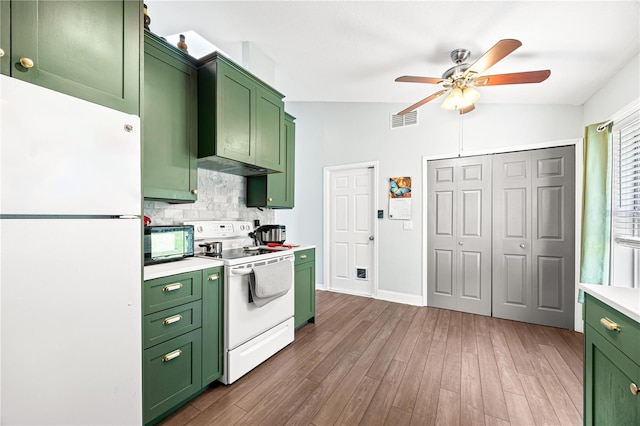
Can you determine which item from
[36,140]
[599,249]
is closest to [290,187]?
[36,140]

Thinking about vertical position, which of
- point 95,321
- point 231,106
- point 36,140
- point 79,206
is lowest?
point 95,321

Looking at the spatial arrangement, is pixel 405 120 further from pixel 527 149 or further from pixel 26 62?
pixel 26 62

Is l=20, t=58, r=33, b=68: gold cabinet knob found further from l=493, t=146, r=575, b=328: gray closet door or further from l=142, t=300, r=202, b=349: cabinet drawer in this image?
l=493, t=146, r=575, b=328: gray closet door

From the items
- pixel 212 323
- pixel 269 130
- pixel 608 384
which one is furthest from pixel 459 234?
pixel 212 323

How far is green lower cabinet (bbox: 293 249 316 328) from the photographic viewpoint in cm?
267

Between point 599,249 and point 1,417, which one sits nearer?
point 1,417

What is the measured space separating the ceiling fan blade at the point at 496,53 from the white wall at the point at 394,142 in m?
1.50

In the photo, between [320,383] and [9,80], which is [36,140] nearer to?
[9,80]

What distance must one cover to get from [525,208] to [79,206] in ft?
12.5

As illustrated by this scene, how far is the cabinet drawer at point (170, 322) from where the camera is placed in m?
1.42

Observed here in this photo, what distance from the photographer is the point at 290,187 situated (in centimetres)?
319

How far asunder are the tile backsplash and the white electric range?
11 cm

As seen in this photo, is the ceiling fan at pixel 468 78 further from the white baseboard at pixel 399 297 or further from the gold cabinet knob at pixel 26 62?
the white baseboard at pixel 399 297

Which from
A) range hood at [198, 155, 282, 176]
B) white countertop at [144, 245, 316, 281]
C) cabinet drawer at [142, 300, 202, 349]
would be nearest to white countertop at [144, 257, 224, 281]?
white countertop at [144, 245, 316, 281]
